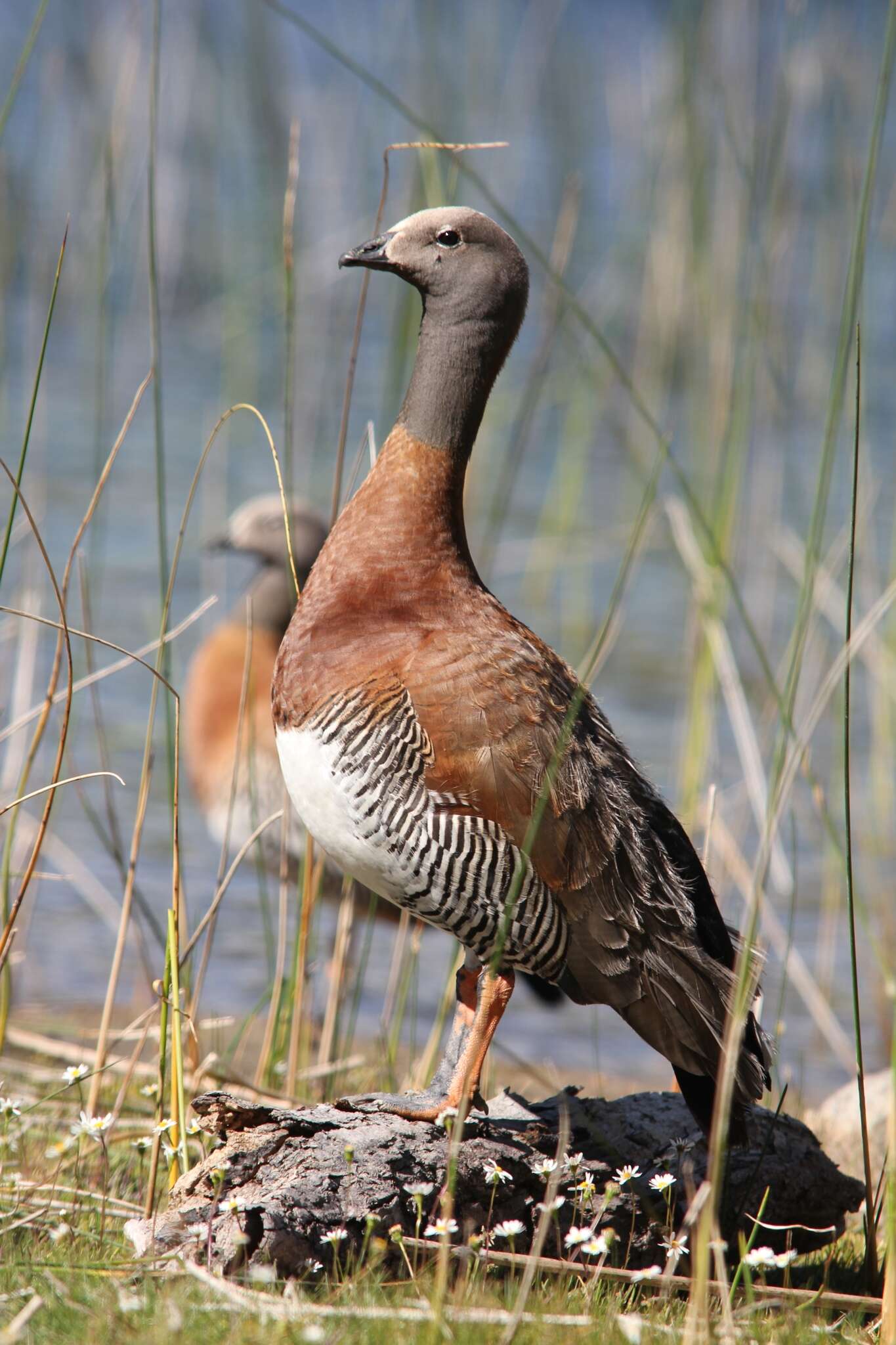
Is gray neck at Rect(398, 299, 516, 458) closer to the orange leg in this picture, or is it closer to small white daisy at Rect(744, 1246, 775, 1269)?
the orange leg

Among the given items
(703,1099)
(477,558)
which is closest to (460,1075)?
(703,1099)

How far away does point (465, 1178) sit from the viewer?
2.86 m

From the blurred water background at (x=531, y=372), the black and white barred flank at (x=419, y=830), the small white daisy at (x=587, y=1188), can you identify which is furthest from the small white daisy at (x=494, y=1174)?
the blurred water background at (x=531, y=372)

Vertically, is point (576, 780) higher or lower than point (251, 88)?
lower

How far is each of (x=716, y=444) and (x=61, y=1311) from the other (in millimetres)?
3750

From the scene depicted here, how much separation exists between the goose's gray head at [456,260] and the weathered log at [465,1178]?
176 cm

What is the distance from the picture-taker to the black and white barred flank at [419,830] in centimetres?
295

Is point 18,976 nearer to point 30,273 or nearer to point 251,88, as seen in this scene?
point 251,88

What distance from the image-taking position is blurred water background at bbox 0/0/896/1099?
518cm

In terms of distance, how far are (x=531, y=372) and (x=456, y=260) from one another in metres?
2.55

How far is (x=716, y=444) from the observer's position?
205 inches

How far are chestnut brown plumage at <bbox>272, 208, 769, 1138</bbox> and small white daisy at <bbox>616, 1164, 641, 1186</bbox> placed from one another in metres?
0.17

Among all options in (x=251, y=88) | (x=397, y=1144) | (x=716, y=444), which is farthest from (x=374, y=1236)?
(x=251, y=88)

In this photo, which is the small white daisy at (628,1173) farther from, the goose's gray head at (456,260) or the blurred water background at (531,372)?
the goose's gray head at (456,260)
